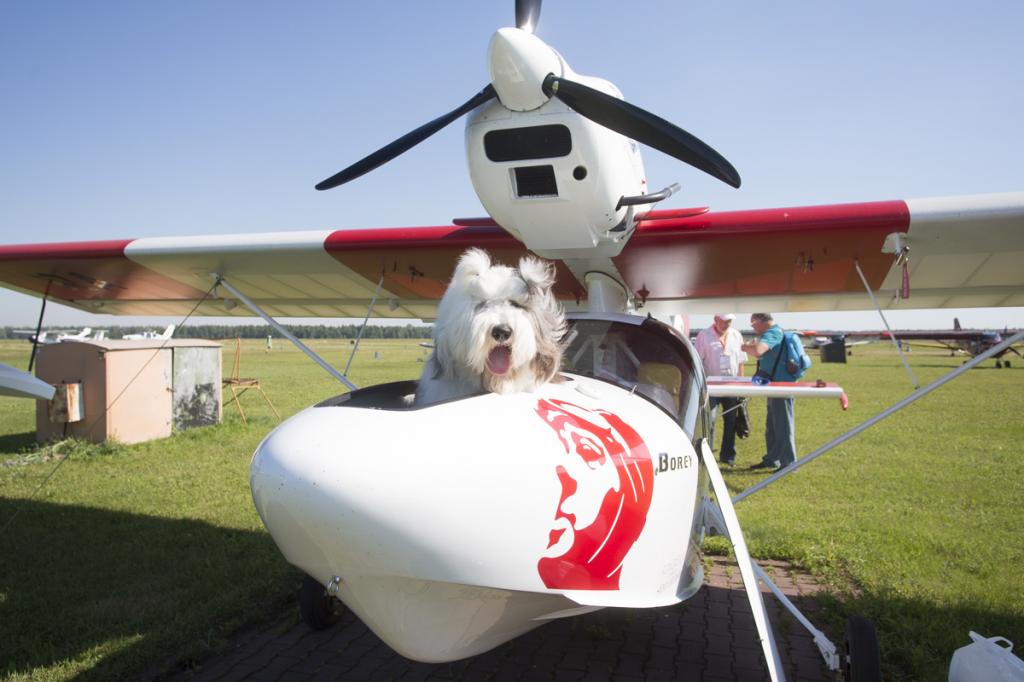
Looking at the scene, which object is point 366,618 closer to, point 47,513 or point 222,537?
point 222,537

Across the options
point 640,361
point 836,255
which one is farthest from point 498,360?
point 836,255

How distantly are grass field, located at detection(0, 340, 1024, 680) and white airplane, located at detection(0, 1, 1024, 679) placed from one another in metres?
0.90

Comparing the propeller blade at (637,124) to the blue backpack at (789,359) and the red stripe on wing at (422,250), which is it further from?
the blue backpack at (789,359)

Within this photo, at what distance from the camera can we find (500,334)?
8.00 feet

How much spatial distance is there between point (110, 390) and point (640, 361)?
951 centimetres

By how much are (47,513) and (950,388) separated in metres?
24.1

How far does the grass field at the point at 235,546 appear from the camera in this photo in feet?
12.9

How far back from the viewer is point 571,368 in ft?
10.3

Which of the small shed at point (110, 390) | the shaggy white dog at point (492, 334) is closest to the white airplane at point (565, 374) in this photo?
the shaggy white dog at point (492, 334)

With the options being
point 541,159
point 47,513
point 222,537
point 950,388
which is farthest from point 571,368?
point 950,388

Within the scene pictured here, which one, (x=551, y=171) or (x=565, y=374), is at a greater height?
(x=551, y=171)

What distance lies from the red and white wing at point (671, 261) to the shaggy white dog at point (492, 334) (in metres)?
1.85

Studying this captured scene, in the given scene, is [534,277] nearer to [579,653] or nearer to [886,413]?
[579,653]

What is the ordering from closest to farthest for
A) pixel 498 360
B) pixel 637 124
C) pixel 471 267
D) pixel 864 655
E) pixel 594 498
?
1. pixel 594 498
2. pixel 498 360
3. pixel 471 267
4. pixel 864 655
5. pixel 637 124
